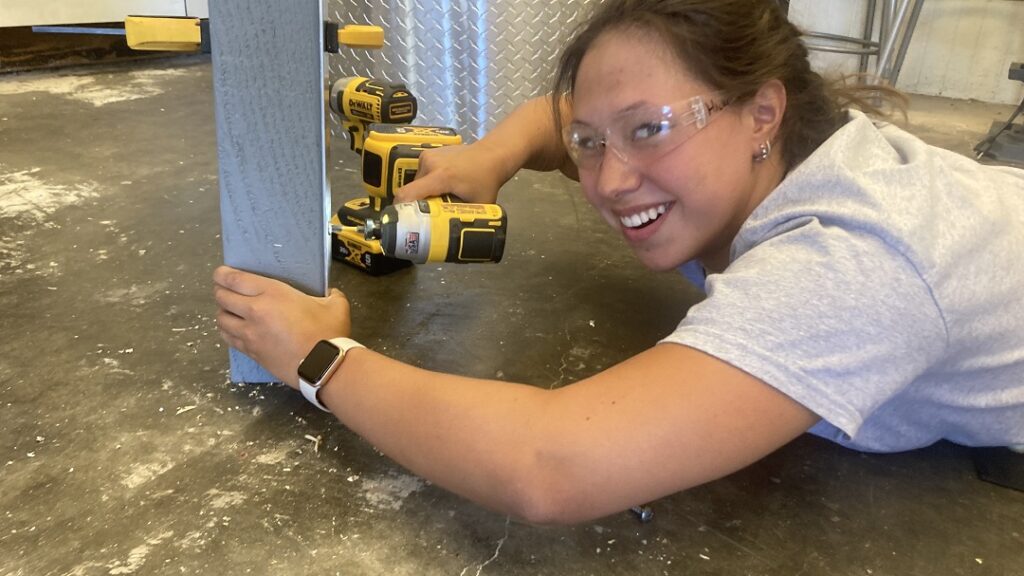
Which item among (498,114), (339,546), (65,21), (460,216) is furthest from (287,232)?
(65,21)

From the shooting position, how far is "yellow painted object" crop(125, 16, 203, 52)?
926 mm

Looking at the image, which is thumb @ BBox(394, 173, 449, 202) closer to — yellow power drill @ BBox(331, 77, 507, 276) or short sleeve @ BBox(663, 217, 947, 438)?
yellow power drill @ BBox(331, 77, 507, 276)

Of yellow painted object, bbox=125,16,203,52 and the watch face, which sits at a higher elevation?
yellow painted object, bbox=125,16,203,52

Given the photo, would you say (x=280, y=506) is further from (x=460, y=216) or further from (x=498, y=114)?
(x=498, y=114)

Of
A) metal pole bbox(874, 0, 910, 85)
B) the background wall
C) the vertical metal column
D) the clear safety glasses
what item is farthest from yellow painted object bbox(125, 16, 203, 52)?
metal pole bbox(874, 0, 910, 85)

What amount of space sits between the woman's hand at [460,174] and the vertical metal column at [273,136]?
37 centimetres

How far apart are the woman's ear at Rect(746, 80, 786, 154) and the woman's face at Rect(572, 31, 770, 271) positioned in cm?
1

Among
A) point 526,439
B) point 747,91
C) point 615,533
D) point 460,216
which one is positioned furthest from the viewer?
point 460,216

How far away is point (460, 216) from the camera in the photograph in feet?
3.87

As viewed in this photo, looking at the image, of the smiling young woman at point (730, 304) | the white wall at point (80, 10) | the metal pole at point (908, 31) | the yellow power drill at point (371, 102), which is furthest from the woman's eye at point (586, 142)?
the metal pole at point (908, 31)

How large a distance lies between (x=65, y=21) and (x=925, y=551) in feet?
12.0

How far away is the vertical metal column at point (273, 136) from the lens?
88 cm

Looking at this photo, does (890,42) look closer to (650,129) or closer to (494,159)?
(494,159)

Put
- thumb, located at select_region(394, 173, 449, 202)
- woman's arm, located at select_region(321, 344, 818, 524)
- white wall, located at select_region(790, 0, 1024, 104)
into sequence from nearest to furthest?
woman's arm, located at select_region(321, 344, 818, 524), thumb, located at select_region(394, 173, 449, 202), white wall, located at select_region(790, 0, 1024, 104)
